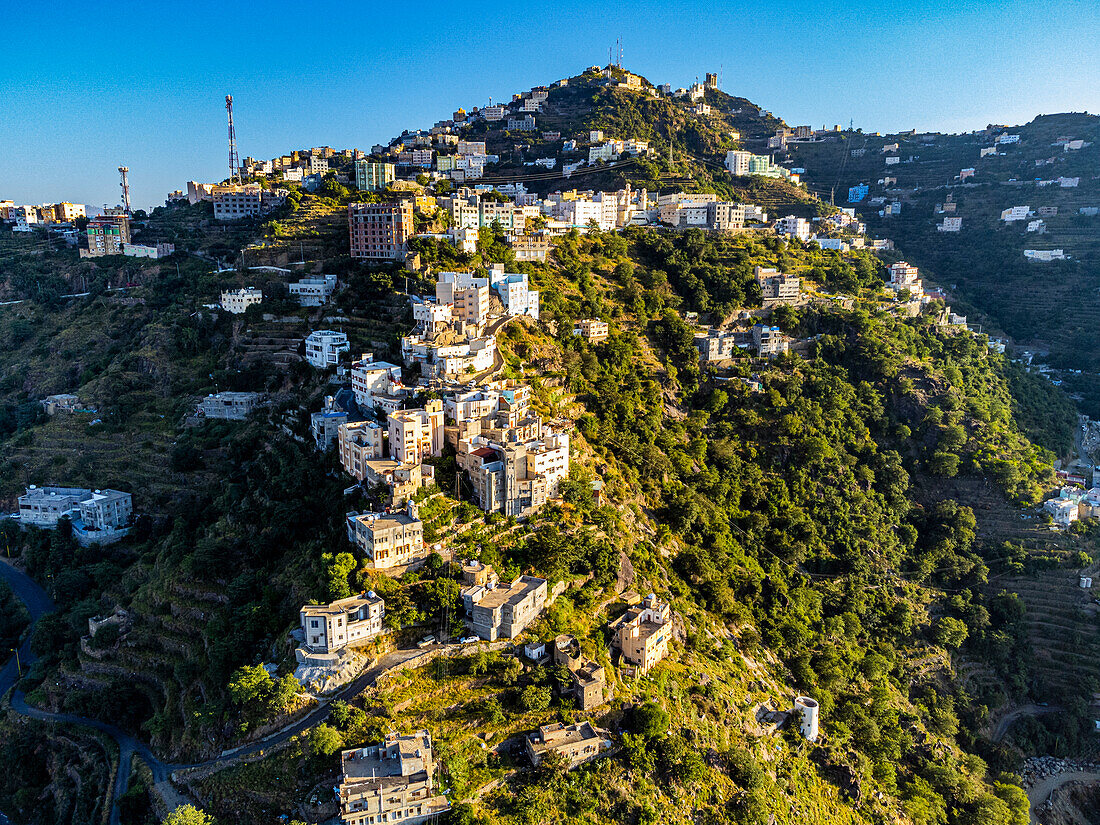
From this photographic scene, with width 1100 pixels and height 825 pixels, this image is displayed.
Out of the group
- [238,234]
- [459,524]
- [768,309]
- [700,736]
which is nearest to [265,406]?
[459,524]

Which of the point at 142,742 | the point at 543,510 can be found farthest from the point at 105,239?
the point at 543,510

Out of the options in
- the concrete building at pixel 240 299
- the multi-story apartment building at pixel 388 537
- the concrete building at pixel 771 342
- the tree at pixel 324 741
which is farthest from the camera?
the concrete building at pixel 771 342

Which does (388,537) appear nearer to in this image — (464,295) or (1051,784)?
(464,295)

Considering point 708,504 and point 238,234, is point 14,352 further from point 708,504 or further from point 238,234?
point 708,504

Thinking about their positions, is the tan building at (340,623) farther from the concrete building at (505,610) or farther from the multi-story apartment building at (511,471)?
the multi-story apartment building at (511,471)

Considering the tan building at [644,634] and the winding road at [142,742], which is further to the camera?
the tan building at [644,634]

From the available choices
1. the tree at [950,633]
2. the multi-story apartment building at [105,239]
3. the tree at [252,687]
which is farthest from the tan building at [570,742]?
the multi-story apartment building at [105,239]
